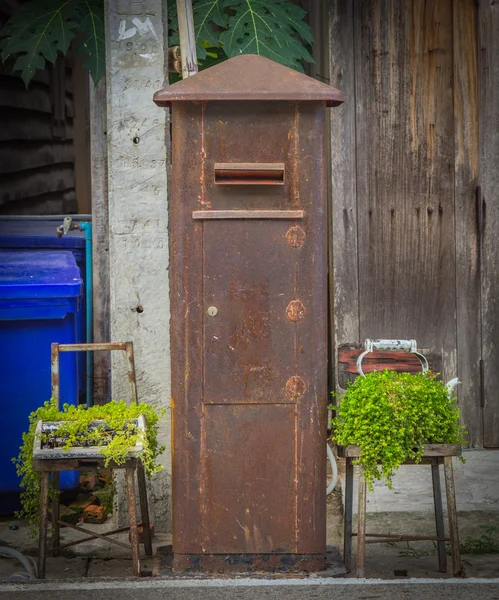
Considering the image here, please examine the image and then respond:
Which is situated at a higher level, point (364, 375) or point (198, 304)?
point (198, 304)

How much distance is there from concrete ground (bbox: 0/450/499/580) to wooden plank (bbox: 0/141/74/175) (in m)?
2.94

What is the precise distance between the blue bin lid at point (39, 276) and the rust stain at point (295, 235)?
155 cm

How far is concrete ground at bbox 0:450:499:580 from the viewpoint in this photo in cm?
441

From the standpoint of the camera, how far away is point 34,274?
5.16 m

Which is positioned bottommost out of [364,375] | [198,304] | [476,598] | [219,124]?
[476,598]

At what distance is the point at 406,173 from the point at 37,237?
89.9 inches

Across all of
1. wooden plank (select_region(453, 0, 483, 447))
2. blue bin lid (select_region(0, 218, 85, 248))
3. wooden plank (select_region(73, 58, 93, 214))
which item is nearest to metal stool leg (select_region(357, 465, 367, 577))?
wooden plank (select_region(453, 0, 483, 447))

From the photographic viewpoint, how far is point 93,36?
5402 millimetres

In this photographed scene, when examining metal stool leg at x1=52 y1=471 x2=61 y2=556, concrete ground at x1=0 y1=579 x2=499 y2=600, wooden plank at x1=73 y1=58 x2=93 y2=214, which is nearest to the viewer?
concrete ground at x1=0 y1=579 x2=499 y2=600

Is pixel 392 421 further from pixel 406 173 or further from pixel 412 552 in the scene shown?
pixel 406 173

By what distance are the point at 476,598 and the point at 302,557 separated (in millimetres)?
745

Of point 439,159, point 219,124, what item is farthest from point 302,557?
point 439,159

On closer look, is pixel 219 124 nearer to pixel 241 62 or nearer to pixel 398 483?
pixel 241 62

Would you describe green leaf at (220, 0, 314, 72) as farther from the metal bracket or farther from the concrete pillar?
the metal bracket
